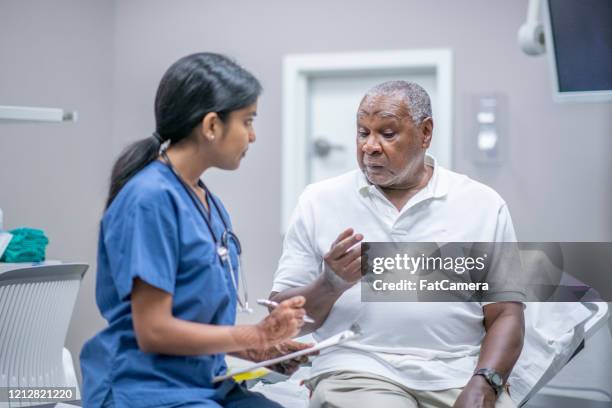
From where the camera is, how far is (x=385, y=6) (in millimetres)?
3375

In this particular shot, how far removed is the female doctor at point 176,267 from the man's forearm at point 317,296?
0.24 metres

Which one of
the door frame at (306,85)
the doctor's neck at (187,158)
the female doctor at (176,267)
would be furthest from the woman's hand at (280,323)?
the door frame at (306,85)

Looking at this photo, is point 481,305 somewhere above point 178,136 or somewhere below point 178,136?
below

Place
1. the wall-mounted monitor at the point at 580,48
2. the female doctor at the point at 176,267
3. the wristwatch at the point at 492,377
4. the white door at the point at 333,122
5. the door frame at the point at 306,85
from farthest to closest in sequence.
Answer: the white door at the point at 333,122 < the door frame at the point at 306,85 < the wall-mounted monitor at the point at 580,48 < the wristwatch at the point at 492,377 < the female doctor at the point at 176,267

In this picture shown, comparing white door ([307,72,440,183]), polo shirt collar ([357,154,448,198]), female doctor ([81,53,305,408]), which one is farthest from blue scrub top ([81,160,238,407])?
white door ([307,72,440,183])

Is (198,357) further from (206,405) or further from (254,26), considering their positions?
(254,26)

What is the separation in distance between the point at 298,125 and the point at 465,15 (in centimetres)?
89

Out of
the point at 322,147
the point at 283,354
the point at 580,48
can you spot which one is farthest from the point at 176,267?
the point at 322,147

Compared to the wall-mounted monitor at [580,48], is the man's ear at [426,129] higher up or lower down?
lower down

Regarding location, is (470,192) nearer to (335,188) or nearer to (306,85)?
(335,188)

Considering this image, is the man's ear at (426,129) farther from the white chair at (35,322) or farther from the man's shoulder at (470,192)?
the white chair at (35,322)

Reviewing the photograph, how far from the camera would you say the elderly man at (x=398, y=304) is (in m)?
1.40

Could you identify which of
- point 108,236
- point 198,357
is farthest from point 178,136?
point 198,357

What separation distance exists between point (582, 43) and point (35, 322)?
1.57 m
